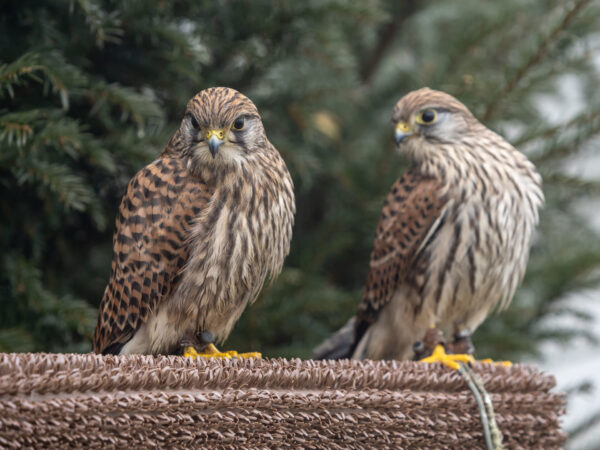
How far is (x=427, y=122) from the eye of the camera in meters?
2.10

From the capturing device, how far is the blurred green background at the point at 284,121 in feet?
6.18

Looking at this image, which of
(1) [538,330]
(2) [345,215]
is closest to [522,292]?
(1) [538,330]

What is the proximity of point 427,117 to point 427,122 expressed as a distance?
0.02m

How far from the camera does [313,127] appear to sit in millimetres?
2631

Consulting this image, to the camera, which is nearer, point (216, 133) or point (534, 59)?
point (216, 133)

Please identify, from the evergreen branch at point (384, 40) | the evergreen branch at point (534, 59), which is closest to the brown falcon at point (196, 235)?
the evergreen branch at point (534, 59)

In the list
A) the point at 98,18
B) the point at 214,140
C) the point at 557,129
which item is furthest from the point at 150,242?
the point at 557,129

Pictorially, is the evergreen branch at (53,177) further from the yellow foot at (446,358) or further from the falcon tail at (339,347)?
the yellow foot at (446,358)

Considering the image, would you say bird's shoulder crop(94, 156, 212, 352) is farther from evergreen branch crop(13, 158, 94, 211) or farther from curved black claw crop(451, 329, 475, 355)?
curved black claw crop(451, 329, 475, 355)

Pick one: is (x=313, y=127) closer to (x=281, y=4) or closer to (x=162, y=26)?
(x=281, y=4)

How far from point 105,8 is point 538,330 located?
2203 millimetres

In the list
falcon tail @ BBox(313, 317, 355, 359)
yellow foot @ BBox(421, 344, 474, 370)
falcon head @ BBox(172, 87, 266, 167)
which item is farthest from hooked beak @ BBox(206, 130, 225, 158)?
falcon tail @ BBox(313, 317, 355, 359)

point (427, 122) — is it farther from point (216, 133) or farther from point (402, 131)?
point (216, 133)

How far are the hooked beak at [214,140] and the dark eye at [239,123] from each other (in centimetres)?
4
